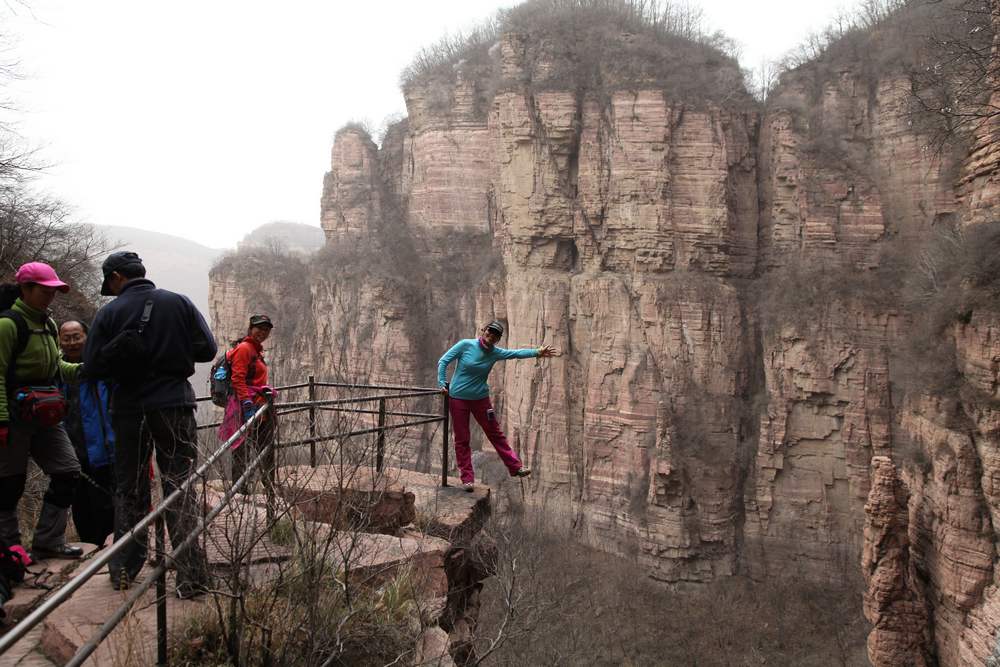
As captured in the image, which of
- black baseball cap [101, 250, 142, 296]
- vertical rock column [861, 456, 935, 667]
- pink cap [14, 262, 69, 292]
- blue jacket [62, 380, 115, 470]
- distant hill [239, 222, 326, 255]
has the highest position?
distant hill [239, 222, 326, 255]

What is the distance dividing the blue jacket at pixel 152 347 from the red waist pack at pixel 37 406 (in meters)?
0.72

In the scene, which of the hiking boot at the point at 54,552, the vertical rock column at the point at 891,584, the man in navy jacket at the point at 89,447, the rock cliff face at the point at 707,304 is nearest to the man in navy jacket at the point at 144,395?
the man in navy jacket at the point at 89,447

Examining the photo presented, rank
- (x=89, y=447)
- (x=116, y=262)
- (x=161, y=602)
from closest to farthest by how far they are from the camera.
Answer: (x=161, y=602), (x=116, y=262), (x=89, y=447)

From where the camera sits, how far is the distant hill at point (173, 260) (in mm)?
100688

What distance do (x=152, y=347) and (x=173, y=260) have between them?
423ft

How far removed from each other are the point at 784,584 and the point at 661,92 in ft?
57.6

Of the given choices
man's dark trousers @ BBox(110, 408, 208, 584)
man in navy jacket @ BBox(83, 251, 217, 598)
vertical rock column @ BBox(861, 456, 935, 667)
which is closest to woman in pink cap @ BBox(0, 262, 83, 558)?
man in navy jacket @ BBox(83, 251, 217, 598)

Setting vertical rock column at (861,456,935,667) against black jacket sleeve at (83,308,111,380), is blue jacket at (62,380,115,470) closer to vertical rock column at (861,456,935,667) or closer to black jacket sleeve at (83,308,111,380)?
black jacket sleeve at (83,308,111,380)

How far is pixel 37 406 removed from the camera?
499 centimetres

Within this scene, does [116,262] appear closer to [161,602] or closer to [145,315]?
[145,315]

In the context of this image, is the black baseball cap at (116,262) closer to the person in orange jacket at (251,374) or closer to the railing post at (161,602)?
the person in orange jacket at (251,374)

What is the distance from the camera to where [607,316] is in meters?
26.6

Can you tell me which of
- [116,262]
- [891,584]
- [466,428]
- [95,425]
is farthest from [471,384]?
[891,584]

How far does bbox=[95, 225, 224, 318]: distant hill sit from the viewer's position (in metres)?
101
